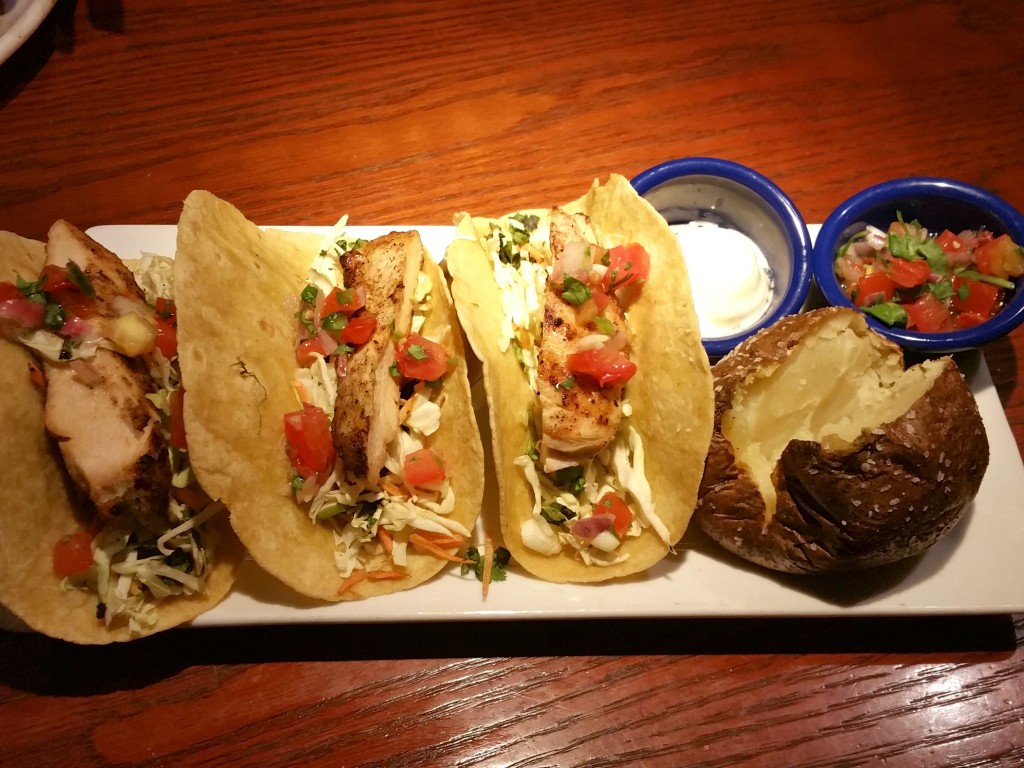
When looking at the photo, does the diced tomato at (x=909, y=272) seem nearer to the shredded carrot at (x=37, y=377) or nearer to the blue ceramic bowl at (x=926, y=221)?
the blue ceramic bowl at (x=926, y=221)

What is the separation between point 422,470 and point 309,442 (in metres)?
0.41

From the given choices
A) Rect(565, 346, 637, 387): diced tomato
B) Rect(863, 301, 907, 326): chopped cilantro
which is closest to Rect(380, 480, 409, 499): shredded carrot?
Rect(565, 346, 637, 387): diced tomato

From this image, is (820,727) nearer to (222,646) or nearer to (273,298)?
(222,646)

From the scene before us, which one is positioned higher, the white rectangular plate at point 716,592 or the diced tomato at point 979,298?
the diced tomato at point 979,298

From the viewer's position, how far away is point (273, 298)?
8.18 ft

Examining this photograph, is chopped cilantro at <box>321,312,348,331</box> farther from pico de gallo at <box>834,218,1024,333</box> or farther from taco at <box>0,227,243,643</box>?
pico de gallo at <box>834,218,1024,333</box>

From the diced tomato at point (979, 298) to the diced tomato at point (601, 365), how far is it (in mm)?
1436

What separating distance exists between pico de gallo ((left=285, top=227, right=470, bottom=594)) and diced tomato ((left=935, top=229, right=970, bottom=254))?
2079 millimetres

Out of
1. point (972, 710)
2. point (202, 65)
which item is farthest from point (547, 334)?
point (202, 65)

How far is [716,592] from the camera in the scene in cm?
227

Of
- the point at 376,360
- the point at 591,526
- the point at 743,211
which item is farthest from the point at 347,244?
the point at 743,211

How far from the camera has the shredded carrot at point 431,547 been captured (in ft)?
7.48

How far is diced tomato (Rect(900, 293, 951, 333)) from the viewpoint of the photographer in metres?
2.58

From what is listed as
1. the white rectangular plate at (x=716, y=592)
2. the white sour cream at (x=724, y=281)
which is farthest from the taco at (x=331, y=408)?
the white sour cream at (x=724, y=281)
